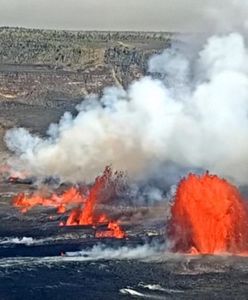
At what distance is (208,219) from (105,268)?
52.1ft

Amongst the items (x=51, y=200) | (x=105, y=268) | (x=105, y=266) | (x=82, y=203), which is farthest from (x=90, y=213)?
(x=105, y=268)

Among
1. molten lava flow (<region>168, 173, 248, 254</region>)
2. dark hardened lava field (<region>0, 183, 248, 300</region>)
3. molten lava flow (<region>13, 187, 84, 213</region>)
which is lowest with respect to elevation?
dark hardened lava field (<region>0, 183, 248, 300</region>)

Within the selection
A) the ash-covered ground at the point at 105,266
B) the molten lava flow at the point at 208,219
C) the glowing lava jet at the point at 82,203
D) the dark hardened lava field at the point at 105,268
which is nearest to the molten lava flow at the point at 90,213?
the glowing lava jet at the point at 82,203

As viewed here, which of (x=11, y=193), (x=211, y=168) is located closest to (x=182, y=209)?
(x=211, y=168)

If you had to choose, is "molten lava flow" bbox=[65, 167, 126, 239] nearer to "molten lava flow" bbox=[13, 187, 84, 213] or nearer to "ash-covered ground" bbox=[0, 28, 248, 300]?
"ash-covered ground" bbox=[0, 28, 248, 300]

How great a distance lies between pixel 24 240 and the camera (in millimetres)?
104750

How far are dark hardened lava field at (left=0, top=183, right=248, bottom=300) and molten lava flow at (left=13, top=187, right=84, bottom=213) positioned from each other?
54.9 ft

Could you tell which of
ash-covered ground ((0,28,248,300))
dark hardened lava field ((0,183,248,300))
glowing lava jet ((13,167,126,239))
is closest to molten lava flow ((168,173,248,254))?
ash-covered ground ((0,28,248,300))

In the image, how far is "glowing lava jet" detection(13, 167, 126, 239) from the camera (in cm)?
11334

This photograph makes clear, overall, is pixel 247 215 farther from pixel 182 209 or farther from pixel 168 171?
pixel 168 171

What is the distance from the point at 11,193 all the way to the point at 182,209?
149 ft

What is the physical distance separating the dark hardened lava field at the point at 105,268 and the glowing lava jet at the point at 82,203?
243cm

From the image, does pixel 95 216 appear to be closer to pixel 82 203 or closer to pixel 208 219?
pixel 82 203

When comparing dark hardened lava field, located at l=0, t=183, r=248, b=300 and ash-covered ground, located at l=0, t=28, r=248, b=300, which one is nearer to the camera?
dark hardened lava field, located at l=0, t=183, r=248, b=300
